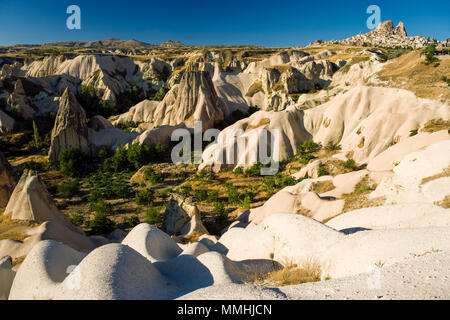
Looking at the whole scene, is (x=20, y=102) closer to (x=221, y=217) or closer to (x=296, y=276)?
(x=221, y=217)

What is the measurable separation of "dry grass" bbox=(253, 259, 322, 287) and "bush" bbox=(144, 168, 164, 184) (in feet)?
74.9

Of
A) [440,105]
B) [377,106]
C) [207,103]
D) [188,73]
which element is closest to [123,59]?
[188,73]

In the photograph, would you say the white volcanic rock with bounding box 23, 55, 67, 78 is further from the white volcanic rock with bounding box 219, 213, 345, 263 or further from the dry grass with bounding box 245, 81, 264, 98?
the white volcanic rock with bounding box 219, 213, 345, 263

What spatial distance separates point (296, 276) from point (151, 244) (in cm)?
602

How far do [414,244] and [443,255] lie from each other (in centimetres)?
71

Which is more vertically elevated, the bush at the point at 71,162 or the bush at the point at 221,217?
the bush at the point at 71,162

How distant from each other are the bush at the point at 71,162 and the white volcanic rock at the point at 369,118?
29.1 m

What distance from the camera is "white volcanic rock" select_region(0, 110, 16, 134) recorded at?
3891cm

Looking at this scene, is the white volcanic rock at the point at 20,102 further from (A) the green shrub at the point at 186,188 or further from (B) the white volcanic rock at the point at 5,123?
(A) the green shrub at the point at 186,188

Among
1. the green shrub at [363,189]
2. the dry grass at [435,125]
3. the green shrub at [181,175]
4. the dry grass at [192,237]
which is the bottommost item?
the dry grass at [192,237]

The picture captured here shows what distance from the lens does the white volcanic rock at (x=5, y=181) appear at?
60.4ft

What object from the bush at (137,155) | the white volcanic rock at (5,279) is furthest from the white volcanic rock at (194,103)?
the white volcanic rock at (5,279)

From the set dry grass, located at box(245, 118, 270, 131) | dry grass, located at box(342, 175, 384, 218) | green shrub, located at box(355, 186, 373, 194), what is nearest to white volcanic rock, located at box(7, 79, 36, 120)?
dry grass, located at box(245, 118, 270, 131)
